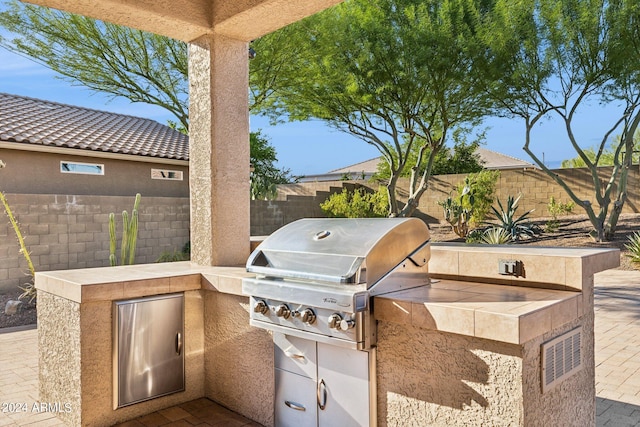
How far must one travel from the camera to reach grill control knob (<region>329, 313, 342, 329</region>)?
7.68 feet

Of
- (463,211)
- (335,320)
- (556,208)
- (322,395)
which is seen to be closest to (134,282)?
(322,395)

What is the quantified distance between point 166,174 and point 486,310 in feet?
37.7

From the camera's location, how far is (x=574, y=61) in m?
12.5

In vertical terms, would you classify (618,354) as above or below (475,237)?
below

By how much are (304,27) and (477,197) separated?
7.40 meters

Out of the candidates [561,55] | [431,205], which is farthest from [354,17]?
[431,205]

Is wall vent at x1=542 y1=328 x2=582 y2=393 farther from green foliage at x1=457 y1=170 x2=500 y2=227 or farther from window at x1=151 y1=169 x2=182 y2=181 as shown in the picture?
green foliage at x1=457 y1=170 x2=500 y2=227

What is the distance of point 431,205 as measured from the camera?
17609 millimetres

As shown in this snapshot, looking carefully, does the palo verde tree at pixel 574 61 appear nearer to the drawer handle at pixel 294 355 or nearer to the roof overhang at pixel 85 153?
the roof overhang at pixel 85 153

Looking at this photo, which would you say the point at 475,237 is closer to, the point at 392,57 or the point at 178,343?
the point at 392,57

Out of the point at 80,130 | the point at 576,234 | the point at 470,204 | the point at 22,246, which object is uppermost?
the point at 80,130

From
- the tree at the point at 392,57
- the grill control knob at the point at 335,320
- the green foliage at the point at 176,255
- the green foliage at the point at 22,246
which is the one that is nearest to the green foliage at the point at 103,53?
the tree at the point at 392,57

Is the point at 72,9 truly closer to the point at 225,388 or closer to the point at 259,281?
the point at 259,281

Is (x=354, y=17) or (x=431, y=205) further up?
(x=354, y=17)
